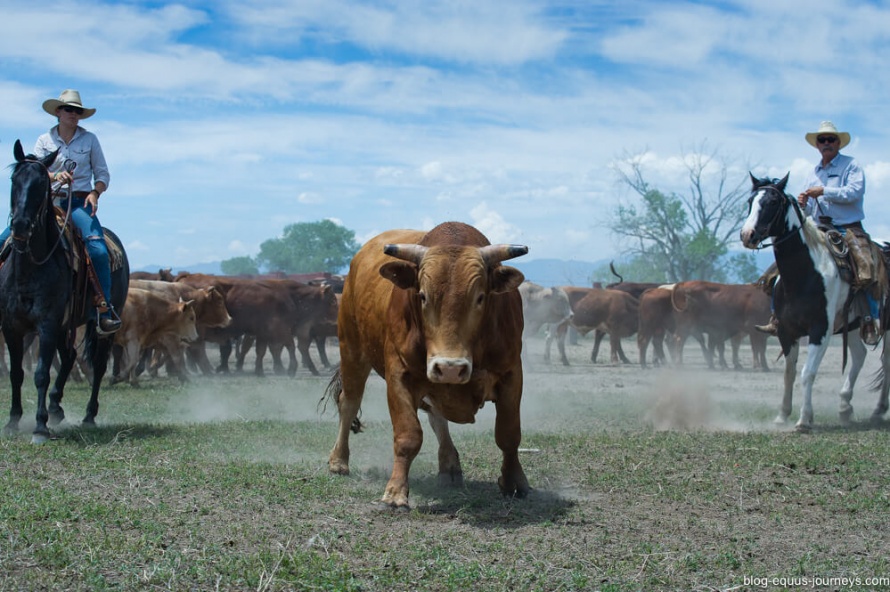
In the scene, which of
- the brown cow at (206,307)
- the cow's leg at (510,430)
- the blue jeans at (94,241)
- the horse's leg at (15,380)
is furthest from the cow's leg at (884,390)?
the brown cow at (206,307)

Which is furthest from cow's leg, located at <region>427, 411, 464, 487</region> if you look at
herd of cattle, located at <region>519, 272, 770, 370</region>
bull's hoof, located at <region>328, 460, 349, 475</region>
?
herd of cattle, located at <region>519, 272, 770, 370</region>

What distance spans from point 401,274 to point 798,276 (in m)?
6.56

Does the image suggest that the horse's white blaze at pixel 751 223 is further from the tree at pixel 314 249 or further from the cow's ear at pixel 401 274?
the tree at pixel 314 249

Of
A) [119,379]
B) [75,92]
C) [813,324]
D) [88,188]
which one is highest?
[75,92]

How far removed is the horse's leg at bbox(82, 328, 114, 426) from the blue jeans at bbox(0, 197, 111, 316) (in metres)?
0.69

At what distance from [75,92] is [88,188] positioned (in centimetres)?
95

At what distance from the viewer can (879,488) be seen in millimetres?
6801

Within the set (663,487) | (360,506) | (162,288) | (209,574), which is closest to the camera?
(209,574)

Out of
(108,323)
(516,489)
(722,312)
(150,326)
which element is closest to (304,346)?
(150,326)

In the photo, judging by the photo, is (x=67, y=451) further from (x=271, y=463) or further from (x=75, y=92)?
(x=75, y=92)

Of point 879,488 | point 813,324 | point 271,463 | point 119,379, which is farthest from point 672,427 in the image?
point 119,379

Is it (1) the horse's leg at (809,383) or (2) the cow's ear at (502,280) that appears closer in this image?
(2) the cow's ear at (502,280)

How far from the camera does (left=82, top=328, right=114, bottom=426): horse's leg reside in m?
9.98

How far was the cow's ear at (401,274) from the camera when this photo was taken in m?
6.05
